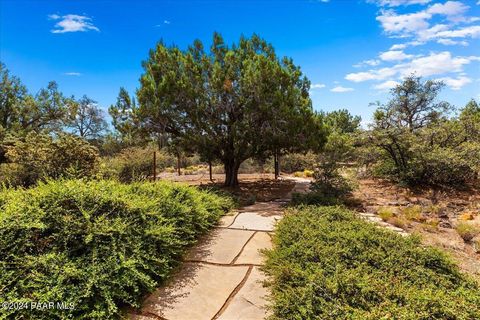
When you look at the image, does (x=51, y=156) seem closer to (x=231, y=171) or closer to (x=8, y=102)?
(x=231, y=171)

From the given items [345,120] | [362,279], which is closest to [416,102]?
[345,120]

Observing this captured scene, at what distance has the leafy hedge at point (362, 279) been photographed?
202 centimetres

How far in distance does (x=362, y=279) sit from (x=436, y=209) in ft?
19.2

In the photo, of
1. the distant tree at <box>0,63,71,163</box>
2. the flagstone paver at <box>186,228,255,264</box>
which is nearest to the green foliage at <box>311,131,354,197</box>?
the flagstone paver at <box>186,228,255,264</box>

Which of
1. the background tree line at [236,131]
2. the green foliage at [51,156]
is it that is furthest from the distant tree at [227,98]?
the green foliage at [51,156]

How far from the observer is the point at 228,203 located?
20.8ft

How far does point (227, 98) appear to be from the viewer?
806cm

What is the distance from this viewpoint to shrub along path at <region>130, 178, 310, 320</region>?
247 centimetres

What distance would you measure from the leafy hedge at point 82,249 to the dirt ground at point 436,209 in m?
3.68

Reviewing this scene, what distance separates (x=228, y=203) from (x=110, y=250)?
3.78 m

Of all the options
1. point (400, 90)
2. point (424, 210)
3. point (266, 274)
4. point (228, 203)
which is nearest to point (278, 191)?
point (228, 203)

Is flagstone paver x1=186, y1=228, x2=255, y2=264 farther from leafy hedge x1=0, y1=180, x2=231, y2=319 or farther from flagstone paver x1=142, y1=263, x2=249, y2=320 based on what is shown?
leafy hedge x1=0, y1=180, x2=231, y2=319

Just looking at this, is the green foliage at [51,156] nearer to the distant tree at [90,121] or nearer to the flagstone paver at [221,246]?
the flagstone paver at [221,246]

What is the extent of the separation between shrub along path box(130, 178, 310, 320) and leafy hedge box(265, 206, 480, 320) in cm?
26
